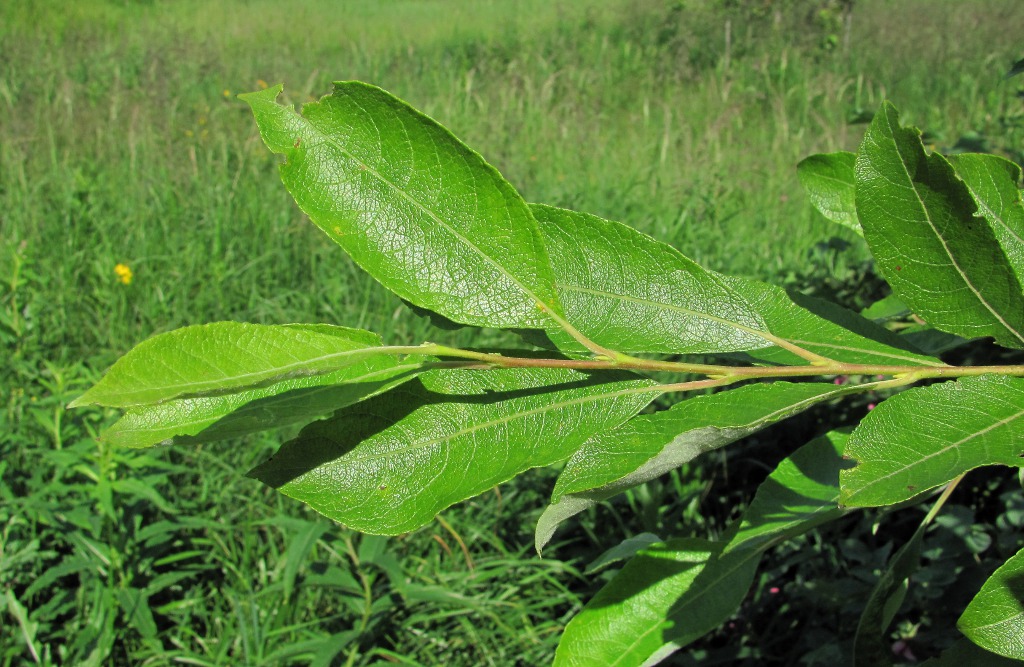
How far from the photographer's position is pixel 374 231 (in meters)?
0.57

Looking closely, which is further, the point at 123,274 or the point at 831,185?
the point at 123,274

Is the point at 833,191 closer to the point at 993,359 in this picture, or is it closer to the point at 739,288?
the point at 739,288

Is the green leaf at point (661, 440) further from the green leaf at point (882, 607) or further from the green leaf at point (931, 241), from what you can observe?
the green leaf at point (882, 607)

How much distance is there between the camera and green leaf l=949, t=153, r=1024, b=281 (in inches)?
24.4

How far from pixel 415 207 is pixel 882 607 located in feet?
1.65

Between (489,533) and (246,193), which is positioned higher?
(246,193)

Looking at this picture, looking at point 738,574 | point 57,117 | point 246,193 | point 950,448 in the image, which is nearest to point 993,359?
point 738,574

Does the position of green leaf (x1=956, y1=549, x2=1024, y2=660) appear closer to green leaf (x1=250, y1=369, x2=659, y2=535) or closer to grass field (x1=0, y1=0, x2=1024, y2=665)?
green leaf (x1=250, y1=369, x2=659, y2=535)

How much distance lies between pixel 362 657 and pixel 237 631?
1.04 feet

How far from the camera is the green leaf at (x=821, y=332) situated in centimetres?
63

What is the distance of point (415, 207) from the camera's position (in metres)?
0.58

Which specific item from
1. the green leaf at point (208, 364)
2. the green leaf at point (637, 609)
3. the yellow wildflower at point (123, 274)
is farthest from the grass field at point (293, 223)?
the green leaf at point (208, 364)

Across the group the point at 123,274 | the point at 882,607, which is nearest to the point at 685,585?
the point at 882,607

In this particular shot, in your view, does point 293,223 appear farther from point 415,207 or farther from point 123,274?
point 415,207
